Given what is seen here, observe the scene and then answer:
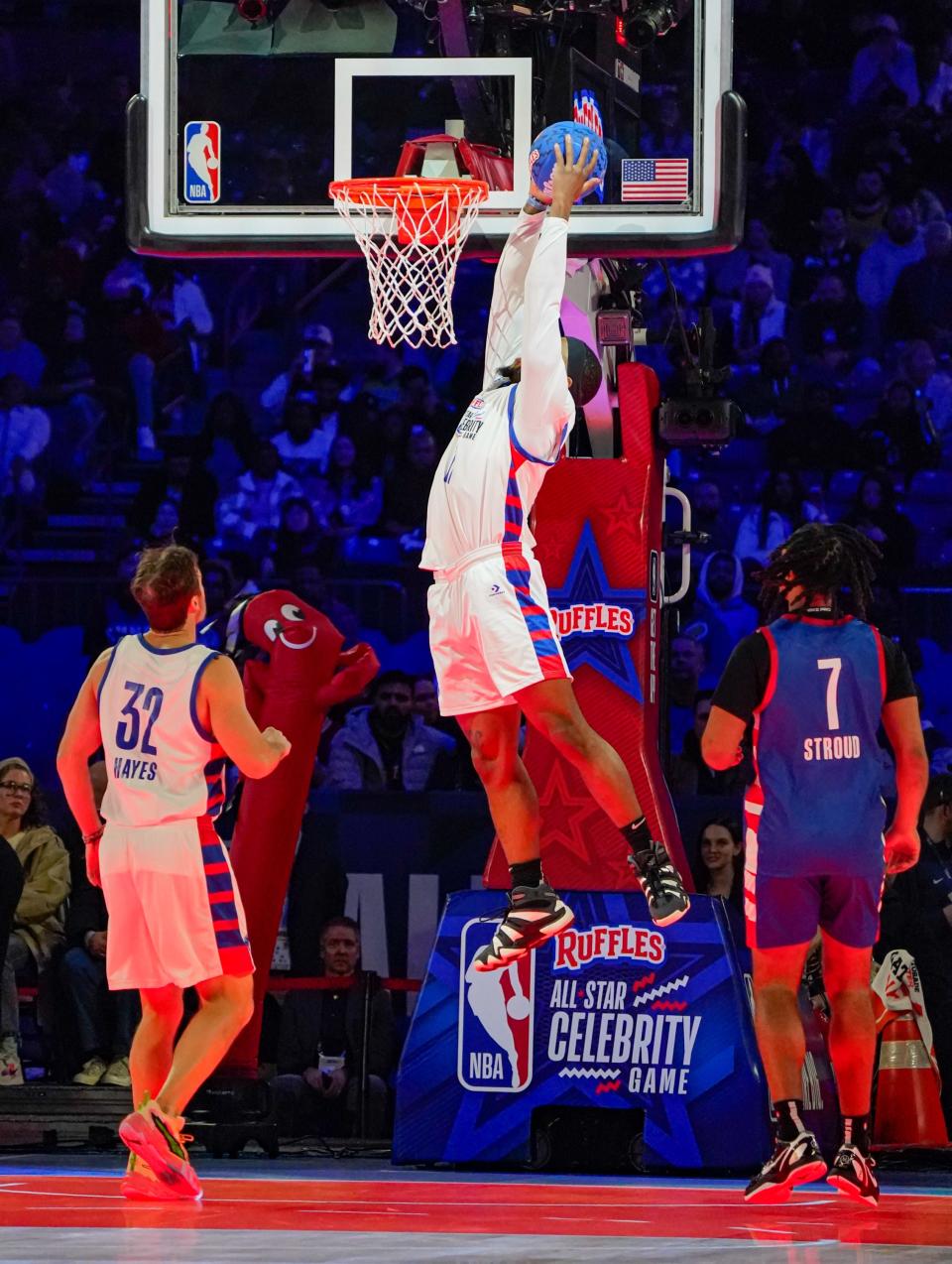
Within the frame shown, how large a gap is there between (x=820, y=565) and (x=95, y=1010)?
5.25 meters

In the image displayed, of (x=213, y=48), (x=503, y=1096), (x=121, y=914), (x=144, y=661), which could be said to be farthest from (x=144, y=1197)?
(x=213, y=48)

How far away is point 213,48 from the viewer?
831 cm

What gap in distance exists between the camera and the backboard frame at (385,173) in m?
7.87

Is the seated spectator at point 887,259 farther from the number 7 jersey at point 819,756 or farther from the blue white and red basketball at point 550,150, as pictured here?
the number 7 jersey at point 819,756

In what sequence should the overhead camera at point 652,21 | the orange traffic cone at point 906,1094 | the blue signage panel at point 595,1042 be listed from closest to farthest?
the overhead camera at point 652,21
the blue signage panel at point 595,1042
the orange traffic cone at point 906,1094

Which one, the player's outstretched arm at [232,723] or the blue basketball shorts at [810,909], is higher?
the player's outstretched arm at [232,723]

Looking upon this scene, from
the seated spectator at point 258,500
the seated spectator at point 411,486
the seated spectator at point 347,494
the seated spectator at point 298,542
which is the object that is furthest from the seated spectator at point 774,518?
the seated spectator at point 258,500

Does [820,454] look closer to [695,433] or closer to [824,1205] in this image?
[695,433]

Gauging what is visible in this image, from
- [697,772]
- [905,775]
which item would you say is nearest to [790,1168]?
[905,775]

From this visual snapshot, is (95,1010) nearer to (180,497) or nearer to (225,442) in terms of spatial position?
(180,497)

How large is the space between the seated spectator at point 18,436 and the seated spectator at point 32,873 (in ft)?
12.3

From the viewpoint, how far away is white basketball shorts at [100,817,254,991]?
6.59m

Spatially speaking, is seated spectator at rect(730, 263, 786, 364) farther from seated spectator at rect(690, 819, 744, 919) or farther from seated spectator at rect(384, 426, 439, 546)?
seated spectator at rect(690, 819, 744, 919)

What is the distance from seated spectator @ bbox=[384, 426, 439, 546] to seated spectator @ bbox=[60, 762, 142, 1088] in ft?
12.9
